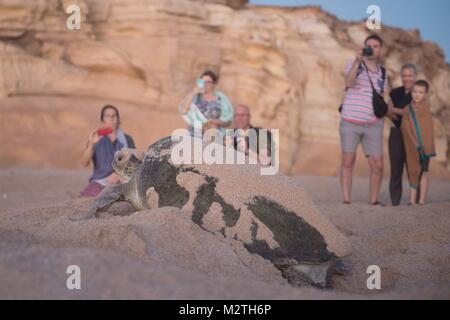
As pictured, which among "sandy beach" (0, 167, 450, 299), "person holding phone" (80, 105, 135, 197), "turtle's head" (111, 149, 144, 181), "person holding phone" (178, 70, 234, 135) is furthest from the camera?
"person holding phone" (178, 70, 234, 135)

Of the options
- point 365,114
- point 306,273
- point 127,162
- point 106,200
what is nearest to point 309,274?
point 306,273

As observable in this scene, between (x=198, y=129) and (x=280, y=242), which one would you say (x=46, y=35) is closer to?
(x=198, y=129)

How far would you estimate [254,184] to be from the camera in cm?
370

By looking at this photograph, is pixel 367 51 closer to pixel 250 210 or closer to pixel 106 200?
pixel 250 210

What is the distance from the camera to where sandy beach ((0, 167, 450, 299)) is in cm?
241

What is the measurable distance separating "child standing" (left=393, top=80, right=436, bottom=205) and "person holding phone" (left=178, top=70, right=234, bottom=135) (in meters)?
1.96

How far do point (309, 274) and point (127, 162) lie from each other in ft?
5.31

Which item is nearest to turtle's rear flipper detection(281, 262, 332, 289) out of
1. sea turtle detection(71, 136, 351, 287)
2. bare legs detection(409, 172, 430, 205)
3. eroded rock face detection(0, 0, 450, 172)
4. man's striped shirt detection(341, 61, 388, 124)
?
sea turtle detection(71, 136, 351, 287)

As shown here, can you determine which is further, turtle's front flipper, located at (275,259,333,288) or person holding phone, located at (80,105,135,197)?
person holding phone, located at (80,105,135,197)

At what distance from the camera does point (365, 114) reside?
6.37m

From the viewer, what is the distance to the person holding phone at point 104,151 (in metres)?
6.05

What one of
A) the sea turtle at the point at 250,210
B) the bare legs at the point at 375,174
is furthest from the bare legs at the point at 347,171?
the sea turtle at the point at 250,210

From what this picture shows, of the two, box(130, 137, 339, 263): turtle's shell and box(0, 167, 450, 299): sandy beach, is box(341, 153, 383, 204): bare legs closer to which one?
box(0, 167, 450, 299): sandy beach

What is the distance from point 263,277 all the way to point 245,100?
10.4m
